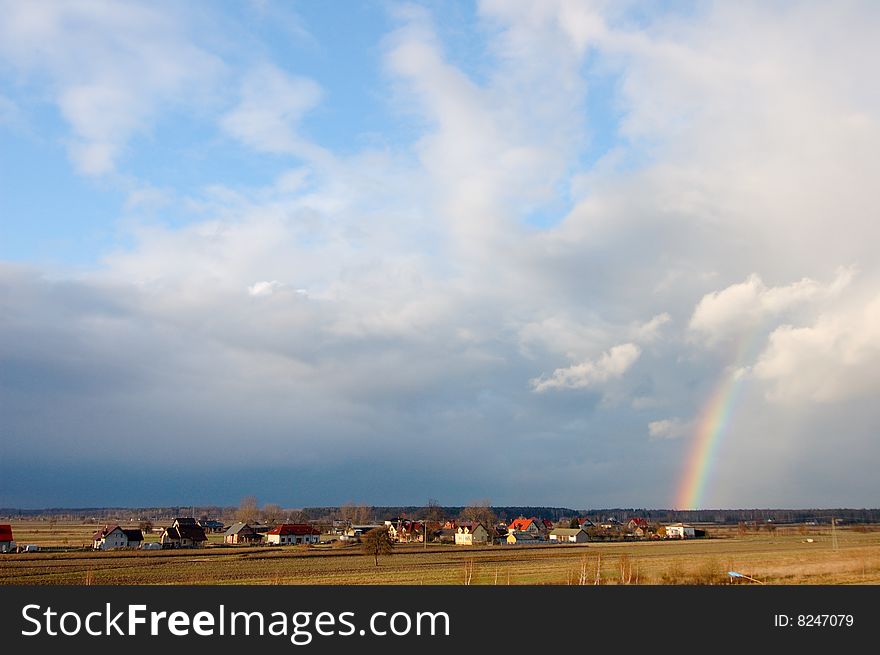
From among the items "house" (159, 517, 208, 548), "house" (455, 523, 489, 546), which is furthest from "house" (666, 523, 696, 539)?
"house" (159, 517, 208, 548)

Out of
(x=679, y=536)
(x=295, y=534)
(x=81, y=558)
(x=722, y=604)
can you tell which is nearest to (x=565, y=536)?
(x=679, y=536)

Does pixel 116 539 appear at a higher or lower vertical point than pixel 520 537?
higher

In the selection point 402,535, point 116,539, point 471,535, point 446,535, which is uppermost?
point 116,539

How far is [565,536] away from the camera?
143 metres

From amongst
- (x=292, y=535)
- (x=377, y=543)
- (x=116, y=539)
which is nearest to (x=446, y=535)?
(x=292, y=535)

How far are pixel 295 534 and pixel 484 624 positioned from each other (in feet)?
388

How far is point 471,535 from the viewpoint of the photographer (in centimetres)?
13238

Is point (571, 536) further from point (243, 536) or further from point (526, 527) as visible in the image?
point (243, 536)

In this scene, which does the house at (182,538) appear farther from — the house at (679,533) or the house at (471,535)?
the house at (679,533)

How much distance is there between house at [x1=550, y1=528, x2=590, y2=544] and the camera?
444 ft

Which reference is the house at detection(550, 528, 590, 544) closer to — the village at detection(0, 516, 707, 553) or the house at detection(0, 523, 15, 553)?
the village at detection(0, 516, 707, 553)

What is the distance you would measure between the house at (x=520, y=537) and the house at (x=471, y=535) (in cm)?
569

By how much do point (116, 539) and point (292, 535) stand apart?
106 feet

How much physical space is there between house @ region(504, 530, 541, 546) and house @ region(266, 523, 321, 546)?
38.1 meters
